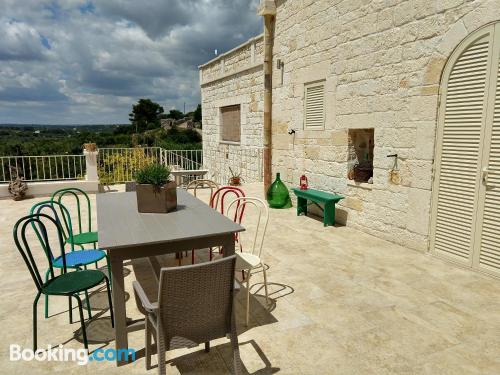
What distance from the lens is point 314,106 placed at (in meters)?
5.41

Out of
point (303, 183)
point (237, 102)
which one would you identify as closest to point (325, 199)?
point (303, 183)

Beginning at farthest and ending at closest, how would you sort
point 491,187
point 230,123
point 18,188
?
point 230,123 → point 18,188 → point 491,187

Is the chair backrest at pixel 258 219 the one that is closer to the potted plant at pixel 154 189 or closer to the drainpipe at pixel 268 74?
the potted plant at pixel 154 189

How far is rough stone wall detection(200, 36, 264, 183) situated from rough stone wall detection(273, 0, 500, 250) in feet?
7.94

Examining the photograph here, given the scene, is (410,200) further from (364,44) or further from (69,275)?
(69,275)

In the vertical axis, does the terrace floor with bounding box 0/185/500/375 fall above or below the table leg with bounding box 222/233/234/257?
below

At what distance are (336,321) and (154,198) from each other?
1643 millimetres

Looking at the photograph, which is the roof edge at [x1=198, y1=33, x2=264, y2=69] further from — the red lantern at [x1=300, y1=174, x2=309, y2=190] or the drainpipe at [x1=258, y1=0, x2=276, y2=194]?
the red lantern at [x1=300, y1=174, x2=309, y2=190]

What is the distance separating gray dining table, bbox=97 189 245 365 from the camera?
1986 millimetres

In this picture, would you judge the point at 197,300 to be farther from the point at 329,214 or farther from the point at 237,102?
the point at 237,102

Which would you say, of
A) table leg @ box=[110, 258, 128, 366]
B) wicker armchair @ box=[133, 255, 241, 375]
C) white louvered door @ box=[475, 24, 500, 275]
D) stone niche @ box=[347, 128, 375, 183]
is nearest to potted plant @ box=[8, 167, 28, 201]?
table leg @ box=[110, 258, 128, 366]

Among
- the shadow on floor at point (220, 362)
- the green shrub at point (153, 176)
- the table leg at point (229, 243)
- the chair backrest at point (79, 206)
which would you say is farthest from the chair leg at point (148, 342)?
the chair backrest at point (79, 206)

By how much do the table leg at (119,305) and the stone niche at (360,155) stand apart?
3.58 m

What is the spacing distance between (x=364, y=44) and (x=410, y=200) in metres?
2.05
